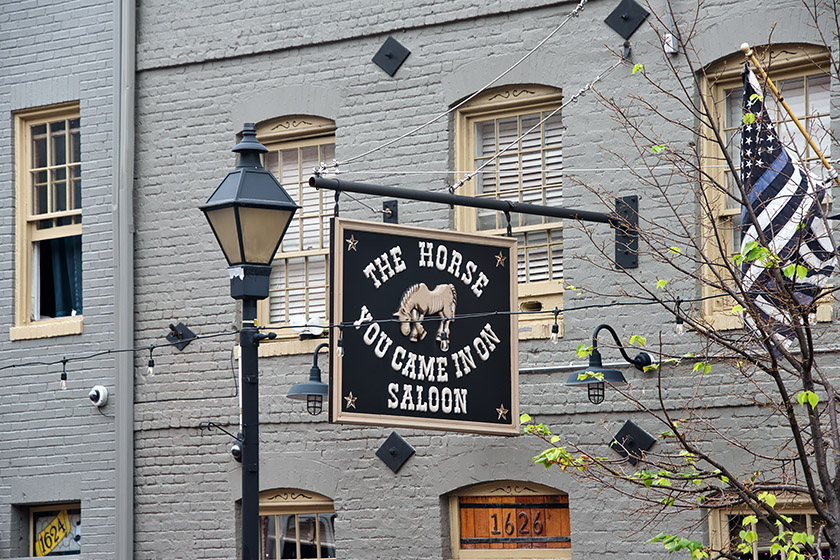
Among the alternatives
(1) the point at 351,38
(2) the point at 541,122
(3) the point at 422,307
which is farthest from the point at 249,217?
(1) the point at 351,38

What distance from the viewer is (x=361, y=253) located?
9375 millimetres

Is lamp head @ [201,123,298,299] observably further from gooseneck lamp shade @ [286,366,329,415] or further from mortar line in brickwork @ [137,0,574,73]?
mortar line in brickwork @ [137,0,574,73]

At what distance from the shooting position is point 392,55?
41.0ft

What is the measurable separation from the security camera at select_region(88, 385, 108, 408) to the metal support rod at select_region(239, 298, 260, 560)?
5.12 metres

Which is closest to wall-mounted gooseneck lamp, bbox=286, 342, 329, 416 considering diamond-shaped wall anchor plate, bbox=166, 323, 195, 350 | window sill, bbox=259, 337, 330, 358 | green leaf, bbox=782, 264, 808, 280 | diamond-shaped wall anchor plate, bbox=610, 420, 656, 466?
window sill, bbox=259, 337, 330, 358

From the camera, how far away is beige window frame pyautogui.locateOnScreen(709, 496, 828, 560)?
10.4 meters

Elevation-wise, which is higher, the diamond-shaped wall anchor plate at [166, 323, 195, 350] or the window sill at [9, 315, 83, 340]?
the window sill at [9, 315, 83, 340]

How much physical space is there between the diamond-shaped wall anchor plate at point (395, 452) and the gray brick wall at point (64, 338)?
2823 mm

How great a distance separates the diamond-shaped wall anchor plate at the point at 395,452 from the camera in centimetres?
1194

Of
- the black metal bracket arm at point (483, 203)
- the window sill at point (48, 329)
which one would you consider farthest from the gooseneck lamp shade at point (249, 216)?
the window sill at point (48, 329)

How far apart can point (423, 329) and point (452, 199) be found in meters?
1.03

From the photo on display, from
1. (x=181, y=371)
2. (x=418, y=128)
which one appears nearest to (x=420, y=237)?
(x=418, y=128)

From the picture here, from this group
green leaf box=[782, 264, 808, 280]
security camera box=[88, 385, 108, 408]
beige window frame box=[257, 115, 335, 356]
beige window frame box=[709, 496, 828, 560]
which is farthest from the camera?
security camera box=[88, 385, 108, 408]

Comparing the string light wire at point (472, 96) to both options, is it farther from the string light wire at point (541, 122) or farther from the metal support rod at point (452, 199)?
the metal support rod at point (452, 199)
